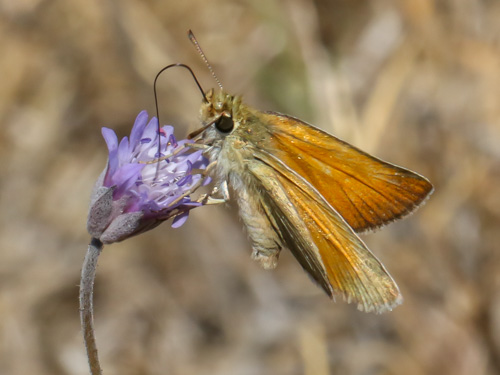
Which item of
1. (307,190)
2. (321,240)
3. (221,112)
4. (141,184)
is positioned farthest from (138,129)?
(321,240)

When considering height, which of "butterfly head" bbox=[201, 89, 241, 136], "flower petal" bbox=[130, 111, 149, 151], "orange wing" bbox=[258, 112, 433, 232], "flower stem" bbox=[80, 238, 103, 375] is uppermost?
"butterfly head" bbox=[201, 89, 241, 136]

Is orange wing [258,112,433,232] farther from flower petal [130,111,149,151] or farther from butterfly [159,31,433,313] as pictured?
flower petal [130,111,149,151]

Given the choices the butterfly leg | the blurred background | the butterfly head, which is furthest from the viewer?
the blurred background

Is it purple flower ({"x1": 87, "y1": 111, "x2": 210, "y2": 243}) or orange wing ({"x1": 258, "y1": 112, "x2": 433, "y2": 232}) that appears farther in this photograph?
orange wing ({"x1": 258, "y1": 112, "x2": 433, "y2": 232})

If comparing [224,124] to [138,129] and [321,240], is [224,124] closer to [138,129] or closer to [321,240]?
[138,129]

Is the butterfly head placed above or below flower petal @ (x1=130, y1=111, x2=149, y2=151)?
above

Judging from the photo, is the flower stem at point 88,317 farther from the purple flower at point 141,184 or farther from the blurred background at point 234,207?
the blurred background at point 234,207

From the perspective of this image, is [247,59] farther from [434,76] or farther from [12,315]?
[12,315]

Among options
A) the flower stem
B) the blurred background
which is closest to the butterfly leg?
the flower stem
